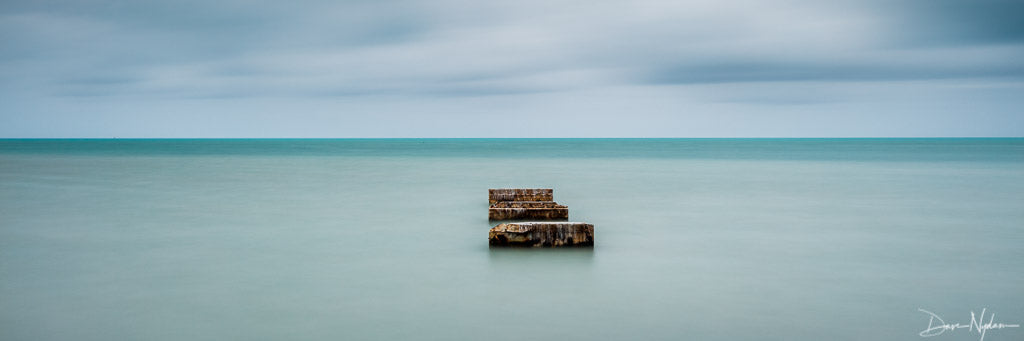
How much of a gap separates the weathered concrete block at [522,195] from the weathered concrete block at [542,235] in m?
4.26

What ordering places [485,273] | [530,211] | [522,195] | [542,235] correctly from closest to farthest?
1. [485,273]
2. [542,235]
3. [530,211]
4. [522,195]

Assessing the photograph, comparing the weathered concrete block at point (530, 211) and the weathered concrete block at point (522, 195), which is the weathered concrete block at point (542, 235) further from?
the weathered concrete block at point (522, 195)

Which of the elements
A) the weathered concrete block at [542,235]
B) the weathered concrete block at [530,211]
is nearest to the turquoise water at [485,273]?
the weathered concrete block at [542,235]

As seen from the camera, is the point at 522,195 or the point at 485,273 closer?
the point at 485,273

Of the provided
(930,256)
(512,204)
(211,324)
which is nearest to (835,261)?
(930,256)

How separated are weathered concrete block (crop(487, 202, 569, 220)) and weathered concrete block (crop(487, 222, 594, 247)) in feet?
7.42

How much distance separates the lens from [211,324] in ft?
17.1

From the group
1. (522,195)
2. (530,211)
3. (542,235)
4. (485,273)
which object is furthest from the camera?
(522,195)

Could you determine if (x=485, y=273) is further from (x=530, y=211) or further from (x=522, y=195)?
(x=522, y=195)

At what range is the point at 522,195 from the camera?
40.9 ft

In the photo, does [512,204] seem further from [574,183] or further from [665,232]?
[574,183]

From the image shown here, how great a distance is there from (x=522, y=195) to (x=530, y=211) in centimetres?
192

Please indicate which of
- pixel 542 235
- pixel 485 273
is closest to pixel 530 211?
pixel 542 235

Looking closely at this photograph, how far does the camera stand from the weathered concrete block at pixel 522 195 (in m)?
12.4
